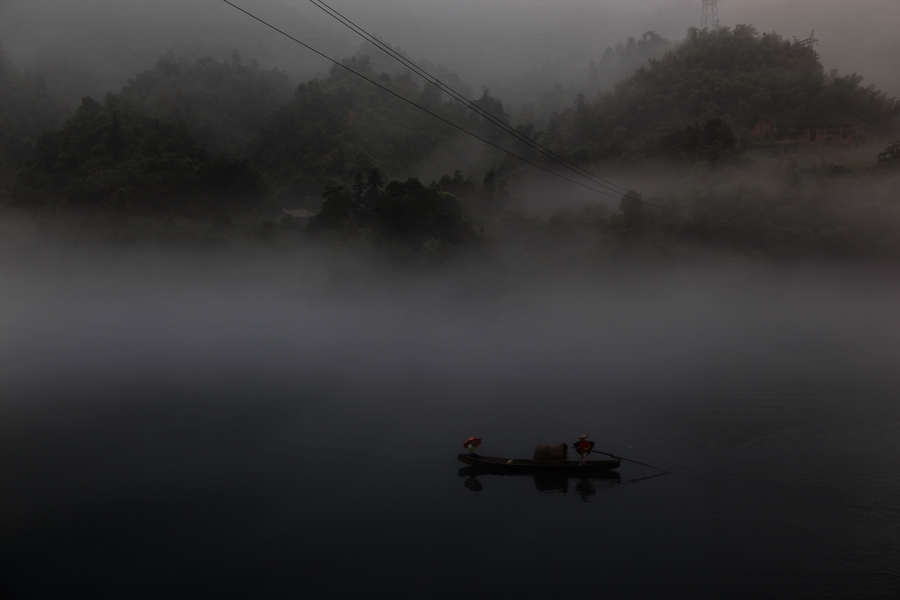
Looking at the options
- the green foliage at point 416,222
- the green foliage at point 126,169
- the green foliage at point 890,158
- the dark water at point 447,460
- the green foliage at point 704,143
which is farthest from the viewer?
the green foliage at point 126,169

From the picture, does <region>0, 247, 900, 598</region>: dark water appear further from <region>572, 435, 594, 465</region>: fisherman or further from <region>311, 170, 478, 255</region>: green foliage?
<region>311, 170, 478, 255</region>: green foliage

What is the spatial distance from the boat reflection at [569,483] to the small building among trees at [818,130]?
52.5m

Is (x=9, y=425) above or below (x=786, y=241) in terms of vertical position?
below

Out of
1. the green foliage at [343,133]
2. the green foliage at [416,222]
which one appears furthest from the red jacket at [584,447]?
the green foliage at [343,133]

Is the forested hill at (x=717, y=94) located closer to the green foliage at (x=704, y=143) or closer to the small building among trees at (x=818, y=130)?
the small building among trees at (x=818, y=130)

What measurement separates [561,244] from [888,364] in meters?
27.6

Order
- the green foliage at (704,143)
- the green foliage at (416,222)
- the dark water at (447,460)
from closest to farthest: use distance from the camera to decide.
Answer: the dark water at (447,460), the green foliage at (416,222), the green foliage at (704,143)

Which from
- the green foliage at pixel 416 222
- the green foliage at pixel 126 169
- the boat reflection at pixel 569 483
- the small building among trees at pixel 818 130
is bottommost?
the boat reflection at pixel 569 483

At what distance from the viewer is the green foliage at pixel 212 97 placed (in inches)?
2621

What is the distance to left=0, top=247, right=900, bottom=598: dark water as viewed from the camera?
10148mm

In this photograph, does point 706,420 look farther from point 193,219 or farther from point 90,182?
point 90,182

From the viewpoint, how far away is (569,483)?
1339 cm

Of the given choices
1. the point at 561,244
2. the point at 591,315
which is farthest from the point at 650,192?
the point at 591,315

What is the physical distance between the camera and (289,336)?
1347 inches
